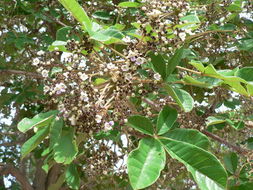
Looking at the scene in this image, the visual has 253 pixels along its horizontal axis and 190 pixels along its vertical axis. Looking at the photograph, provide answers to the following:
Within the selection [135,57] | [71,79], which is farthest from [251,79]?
[71,79]

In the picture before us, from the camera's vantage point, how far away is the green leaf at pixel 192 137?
1281mm

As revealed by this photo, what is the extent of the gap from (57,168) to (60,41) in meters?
2.74

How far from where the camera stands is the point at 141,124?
4.51ft

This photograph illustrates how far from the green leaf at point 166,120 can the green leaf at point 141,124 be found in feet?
0.11

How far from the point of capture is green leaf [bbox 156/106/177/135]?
4.51 ft

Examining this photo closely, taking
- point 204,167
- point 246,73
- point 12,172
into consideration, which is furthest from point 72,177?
point 12,172

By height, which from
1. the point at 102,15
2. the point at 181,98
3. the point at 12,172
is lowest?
the point at 12,172

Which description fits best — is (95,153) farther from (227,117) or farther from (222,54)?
(222,54)

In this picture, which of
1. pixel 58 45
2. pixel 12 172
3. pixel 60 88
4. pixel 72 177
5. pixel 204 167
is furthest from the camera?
pixel 12 172

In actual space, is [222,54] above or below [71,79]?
below

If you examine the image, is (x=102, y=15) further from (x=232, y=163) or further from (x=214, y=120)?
(x=232, y=163)

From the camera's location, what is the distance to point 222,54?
254 cm

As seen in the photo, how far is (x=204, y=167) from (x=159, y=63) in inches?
17.8

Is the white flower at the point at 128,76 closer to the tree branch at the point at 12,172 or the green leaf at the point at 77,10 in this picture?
the green leaf at the point at 77,10
